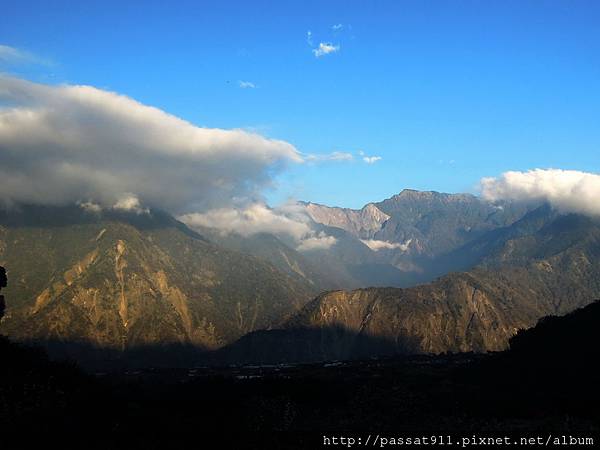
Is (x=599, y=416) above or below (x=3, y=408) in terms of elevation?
below

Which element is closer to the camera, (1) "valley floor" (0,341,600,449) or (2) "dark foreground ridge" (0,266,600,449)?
(1) "valley floor" (0,341,600,449)

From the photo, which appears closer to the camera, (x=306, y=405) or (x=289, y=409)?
(x=289, y=409)

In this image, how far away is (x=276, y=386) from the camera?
181250 mm

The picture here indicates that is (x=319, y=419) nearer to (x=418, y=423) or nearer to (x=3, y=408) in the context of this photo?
(x=418, y=423)

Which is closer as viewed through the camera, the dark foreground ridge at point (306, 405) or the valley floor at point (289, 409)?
the valley floor at point (289, 409)

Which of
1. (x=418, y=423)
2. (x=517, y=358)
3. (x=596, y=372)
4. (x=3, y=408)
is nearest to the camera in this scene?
(x=3, y=408)

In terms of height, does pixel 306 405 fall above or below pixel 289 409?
below

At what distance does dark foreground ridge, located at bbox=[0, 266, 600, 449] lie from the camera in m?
75.1

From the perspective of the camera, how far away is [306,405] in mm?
148375

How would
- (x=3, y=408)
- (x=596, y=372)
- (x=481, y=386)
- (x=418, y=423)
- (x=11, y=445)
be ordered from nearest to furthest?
(x=11, y=445)
(x=3, y=408)
(x=418, y=423)
(x=596, y=372)
(x=481, y=386)

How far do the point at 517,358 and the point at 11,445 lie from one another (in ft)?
565

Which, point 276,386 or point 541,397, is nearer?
point 541,397

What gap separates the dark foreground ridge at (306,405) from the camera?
75062 mm

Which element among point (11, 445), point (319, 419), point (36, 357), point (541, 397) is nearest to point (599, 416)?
point (541, 397)
